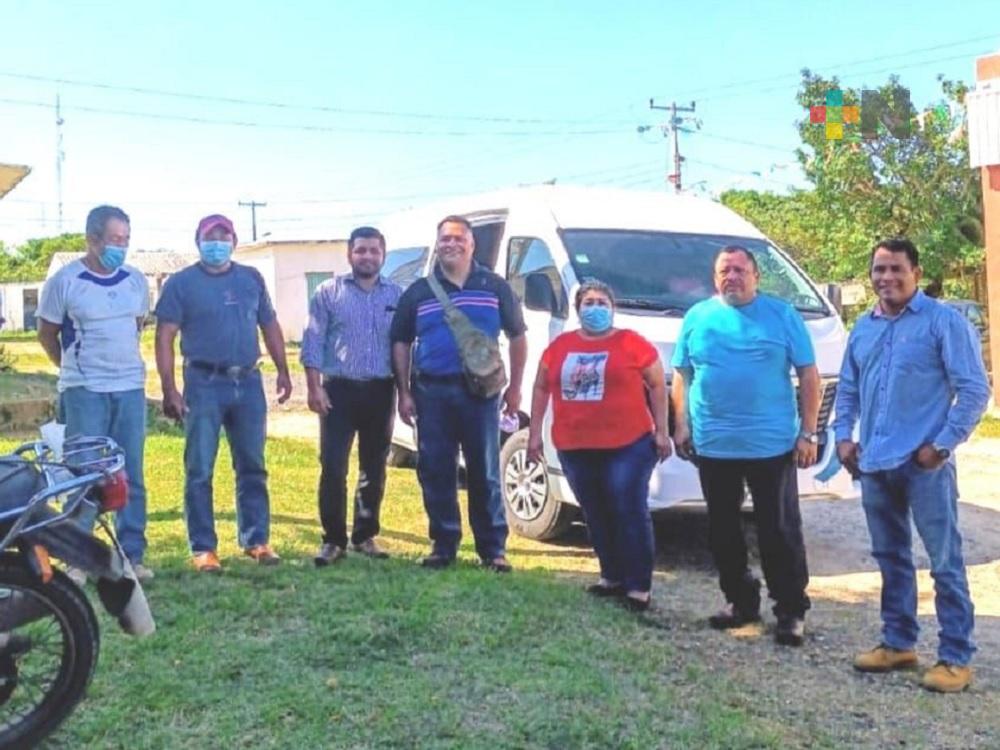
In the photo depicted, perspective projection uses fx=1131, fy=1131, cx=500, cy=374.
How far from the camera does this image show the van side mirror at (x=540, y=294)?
713 cm

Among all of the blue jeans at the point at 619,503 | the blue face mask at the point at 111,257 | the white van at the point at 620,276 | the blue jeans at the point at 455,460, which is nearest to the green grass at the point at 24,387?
the white van at the point at 620,276

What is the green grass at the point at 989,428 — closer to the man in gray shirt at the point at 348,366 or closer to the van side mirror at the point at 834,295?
the van side mirror at the point at 834,295

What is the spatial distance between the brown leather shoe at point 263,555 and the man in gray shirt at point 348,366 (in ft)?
0.78

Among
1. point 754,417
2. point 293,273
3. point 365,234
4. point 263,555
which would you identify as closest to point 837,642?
point 754,417

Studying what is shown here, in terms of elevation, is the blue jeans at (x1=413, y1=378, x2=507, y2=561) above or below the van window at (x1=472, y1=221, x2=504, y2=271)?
below

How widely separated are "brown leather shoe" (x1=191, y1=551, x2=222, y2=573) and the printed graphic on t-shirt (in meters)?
1.99

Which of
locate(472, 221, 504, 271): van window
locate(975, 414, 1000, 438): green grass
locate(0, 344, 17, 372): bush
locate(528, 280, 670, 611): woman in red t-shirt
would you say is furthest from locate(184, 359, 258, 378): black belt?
locate(0, 344, 17, 372): bush

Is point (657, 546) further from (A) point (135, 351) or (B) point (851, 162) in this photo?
(B) point (851, 162)

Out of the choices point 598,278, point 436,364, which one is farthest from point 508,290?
point 598,278

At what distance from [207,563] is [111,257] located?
162 cm

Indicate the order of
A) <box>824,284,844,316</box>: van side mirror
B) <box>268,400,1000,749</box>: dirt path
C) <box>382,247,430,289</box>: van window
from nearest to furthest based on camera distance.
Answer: <box>268,400,1000,749</box>: dirt path < <box>824,284,844,316</box>: van side mirror < <box>382,247,430,289</box>: van window

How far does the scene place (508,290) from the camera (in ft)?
19.5

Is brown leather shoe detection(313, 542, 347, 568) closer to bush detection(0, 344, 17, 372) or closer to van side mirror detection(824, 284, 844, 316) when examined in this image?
van side mirror detection(824, 284, 844, 316)

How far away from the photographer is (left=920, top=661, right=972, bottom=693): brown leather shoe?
14.9 ft
